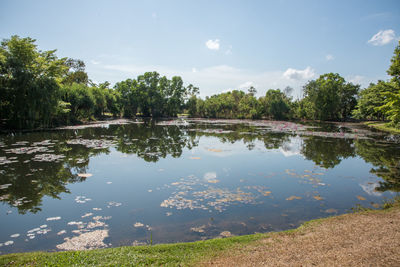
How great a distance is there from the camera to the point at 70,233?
668 centimetres

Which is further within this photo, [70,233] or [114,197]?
[114,197]

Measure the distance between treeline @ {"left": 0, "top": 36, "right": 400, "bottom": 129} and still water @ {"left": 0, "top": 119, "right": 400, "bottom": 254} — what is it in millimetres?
5789

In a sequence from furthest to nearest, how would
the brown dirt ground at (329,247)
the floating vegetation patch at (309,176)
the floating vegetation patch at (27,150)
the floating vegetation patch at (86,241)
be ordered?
the floating vegetation patch at (27,150), the floating vegetation patch at (309,176), the floating vegetation patch at (86,241), the brown dirt ground at (329,247)

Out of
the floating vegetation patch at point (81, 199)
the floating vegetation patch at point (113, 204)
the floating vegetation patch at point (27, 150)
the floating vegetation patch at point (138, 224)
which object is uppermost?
the floating vegetation patch at point (27, 150)

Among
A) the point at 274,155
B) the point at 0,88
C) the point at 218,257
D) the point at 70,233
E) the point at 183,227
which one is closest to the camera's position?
the point at 218,257

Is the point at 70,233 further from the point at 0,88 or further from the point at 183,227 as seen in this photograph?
the point at 0,88

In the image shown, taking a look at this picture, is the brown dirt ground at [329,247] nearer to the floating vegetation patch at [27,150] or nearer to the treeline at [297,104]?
the floating vegetation patch at [27,150]

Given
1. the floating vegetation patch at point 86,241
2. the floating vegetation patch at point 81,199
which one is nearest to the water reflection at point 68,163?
the floating vegetation patch at point 81,199

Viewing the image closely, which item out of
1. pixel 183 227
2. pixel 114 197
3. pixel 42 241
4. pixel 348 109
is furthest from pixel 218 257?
pixel 348 109

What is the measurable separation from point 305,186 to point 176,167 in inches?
297

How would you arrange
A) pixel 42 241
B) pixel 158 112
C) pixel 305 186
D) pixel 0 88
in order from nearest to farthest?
pixel 42 241
pixel 305 186
pixel 0 88
pixel 158 112

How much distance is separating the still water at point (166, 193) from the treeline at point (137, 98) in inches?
228

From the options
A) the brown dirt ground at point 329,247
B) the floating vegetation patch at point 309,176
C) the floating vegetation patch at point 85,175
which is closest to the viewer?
the brown dirt ground at point 329,247

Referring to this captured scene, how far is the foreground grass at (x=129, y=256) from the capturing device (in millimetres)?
4750
